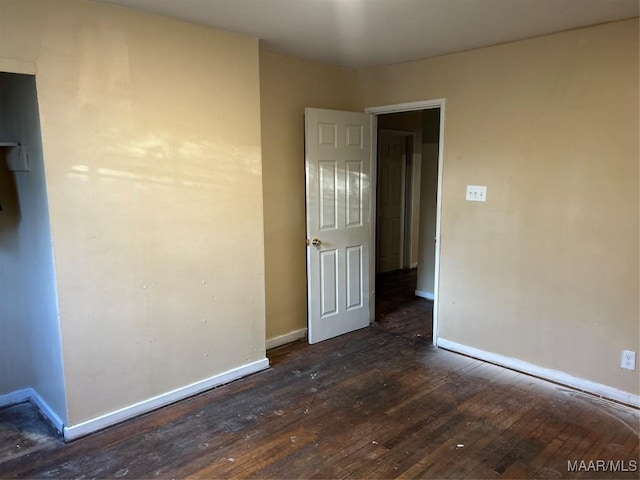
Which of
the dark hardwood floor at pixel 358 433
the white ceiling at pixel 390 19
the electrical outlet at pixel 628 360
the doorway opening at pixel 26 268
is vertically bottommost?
the dark hardwood floor at pixel 358 433

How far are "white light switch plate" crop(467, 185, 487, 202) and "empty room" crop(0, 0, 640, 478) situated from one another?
2cm

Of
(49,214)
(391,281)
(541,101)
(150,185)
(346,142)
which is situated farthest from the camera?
(391,281)

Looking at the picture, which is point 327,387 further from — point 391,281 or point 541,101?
point 391,281

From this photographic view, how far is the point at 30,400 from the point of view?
293cm

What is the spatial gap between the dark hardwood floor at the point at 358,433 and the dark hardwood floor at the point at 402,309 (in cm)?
82

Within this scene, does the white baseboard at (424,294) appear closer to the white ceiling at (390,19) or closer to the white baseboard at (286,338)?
the white baseboard at (286,338)

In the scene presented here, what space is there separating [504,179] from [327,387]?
6.42 ft

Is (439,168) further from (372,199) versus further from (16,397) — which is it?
(16,397)

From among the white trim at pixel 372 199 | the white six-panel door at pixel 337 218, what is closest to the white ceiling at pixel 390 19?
the white six-panel door at pixel 337 218

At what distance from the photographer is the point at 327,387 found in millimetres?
3070

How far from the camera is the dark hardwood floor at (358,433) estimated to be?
2.24 m

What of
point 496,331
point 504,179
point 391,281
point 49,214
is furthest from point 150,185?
point 391,281

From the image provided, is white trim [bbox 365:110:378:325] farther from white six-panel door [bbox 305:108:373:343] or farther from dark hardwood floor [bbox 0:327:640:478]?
dark hardwood floor [bbox 0:327:640:478]

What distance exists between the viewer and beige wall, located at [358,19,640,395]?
2748 mm
